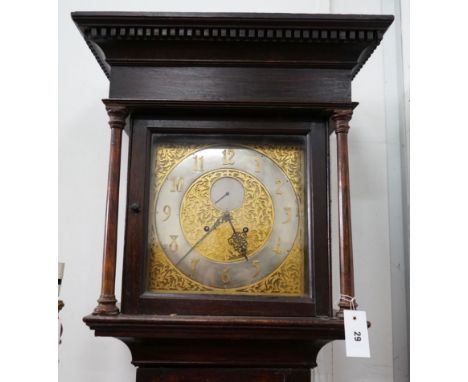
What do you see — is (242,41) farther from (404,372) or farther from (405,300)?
(404,372)

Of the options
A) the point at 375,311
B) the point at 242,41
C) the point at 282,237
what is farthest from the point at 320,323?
the point at 242,41

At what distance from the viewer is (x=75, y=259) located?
3.27 feet

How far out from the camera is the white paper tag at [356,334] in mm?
689

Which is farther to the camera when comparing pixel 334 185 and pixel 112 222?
pixel 334 185

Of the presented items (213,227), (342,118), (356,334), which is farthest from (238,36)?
(356,334)

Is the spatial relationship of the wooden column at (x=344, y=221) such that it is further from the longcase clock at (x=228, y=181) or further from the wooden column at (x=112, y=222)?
the wooden column at (x=112, y=222)

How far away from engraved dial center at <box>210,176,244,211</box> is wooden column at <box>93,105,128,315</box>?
0.17 m

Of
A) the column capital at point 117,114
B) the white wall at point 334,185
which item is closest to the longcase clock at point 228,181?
the column capital at point 117,114

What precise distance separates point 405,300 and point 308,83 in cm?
54

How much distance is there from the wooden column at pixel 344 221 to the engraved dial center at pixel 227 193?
0.56 ft

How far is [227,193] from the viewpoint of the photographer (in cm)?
78

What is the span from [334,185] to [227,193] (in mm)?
324

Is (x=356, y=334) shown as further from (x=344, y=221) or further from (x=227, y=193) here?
(x=227, y=193)

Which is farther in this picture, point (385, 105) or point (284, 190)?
point (385, 105)
